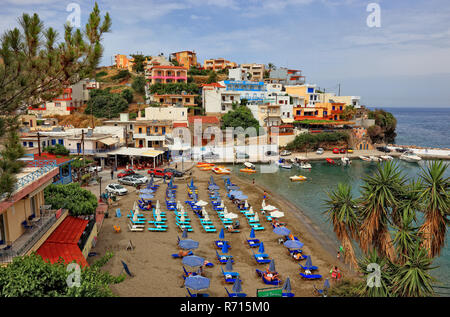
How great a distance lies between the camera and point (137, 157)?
1585 inches

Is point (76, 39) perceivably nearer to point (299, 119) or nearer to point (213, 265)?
point (213, 265)

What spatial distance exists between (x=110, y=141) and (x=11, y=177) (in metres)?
31.2

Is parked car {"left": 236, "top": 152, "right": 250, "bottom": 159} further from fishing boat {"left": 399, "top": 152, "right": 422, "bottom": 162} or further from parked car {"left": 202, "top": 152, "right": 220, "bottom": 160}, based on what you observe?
fishing boat {"left": 399, "top": 152, "right": 422, "bottom": 162}

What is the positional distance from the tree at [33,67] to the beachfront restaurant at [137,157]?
93.9 feet

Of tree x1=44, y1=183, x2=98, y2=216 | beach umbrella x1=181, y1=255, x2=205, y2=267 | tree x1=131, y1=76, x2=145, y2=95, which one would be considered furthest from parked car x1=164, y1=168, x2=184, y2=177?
tree x1=131, y1=76, x2=145, y2=95

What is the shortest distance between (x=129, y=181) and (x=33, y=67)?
23378mm

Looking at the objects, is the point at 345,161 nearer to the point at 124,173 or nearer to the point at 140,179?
the point at 140,179

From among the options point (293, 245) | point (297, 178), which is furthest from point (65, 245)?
point (297, 178)

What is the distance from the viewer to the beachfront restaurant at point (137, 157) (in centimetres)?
Result: 3769

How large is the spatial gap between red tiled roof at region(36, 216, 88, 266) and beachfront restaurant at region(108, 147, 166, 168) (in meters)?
22.1

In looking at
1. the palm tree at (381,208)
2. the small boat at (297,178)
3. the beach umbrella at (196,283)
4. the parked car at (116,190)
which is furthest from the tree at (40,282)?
the small boat at (297,178)

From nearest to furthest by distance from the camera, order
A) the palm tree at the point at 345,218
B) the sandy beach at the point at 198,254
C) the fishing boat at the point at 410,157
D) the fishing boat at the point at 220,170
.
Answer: the palm tree at the point at 345,218 < the sandy beach at the point at 198,254 < the fishing boat at the point at 220,170 < the fishing boat at the point at 410,157

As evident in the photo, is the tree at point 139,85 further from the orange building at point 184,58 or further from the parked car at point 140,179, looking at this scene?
the parked car at point 140,179

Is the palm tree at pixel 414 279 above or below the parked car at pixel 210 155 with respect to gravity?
above
